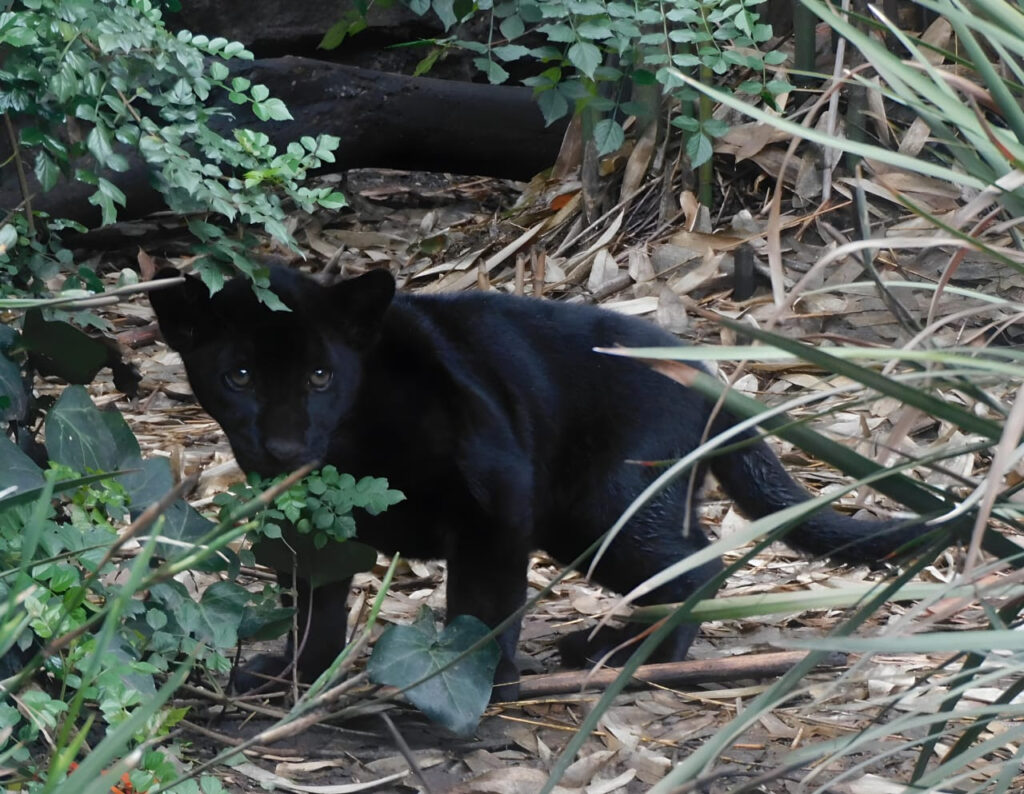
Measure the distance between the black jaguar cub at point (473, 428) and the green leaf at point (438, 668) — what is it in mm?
278

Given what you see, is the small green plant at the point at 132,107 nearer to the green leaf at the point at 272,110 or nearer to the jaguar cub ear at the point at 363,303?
the green leaf at the point at 272,110

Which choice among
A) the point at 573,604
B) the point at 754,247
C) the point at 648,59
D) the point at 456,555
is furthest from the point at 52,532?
the point at 754,247

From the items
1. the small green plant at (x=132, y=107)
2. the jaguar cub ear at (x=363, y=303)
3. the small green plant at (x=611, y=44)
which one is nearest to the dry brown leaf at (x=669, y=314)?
the small green plant at (x=611, y=44)

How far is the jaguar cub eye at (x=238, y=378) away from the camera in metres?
2.52

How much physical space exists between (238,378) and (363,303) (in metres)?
0.31

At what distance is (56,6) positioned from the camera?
179cm

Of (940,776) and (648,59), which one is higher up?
(648,59)

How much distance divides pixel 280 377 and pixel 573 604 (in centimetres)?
97

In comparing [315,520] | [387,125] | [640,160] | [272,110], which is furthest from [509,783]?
[387,125]

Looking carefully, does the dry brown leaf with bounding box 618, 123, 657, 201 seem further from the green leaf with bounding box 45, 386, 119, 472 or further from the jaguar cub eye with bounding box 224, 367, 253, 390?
the green leaf with bounding box 45, 386, 119, 472

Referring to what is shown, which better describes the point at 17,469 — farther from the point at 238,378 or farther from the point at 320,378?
the point at 320,378

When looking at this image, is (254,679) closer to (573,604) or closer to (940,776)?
(573,604)

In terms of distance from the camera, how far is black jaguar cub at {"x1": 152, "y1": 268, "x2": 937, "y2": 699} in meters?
2.52

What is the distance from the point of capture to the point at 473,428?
2.59 metres
